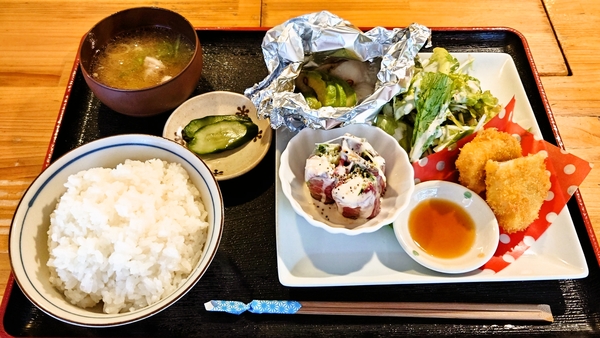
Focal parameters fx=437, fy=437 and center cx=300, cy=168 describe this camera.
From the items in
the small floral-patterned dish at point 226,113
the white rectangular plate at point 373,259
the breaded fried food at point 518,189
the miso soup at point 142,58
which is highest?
the miso soup at point 142,58

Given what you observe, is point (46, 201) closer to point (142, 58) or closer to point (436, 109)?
point (142, 58)

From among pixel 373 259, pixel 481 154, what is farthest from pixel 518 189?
pixel 373 259

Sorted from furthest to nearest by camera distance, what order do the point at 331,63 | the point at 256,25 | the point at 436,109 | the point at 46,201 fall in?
the point at 256,25 → the point at 331,63 → the point at 436,109 → the point at 46,201

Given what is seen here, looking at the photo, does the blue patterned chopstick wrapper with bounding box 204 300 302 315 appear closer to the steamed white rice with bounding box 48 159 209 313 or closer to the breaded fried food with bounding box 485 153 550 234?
the steamed white rice with bounding box 48 159 209 313

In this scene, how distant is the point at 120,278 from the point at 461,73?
5.40ft

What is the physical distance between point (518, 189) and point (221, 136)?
3.78 feet

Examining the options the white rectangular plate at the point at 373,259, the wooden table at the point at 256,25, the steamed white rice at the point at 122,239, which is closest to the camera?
the steamed white rice at the point at 122,239

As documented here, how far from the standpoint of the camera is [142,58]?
1.91 metres

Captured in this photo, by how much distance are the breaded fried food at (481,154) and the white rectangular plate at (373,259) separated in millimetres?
289

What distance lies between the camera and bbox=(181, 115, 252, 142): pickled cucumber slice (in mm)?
1828

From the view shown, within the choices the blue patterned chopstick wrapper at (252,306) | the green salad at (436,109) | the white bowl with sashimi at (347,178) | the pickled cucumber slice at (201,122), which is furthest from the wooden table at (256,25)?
the blue patterned chopstick wrapper at (252,306)

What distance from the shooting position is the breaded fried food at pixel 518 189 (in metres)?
1.55

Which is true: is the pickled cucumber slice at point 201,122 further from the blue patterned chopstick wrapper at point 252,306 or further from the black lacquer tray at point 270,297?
the blue patterned chopstick wrapper at point 252,306

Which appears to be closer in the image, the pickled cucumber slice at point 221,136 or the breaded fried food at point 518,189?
the breaded fried food at point 518,189
